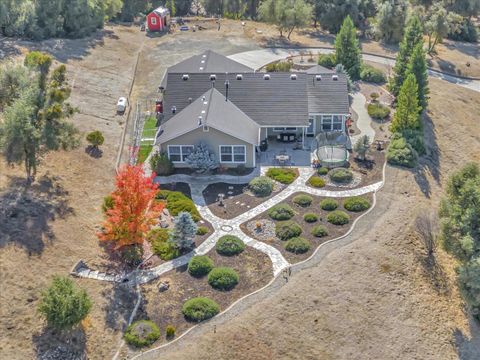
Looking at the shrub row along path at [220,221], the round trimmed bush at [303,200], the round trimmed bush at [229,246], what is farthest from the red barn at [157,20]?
the round trimmed bush at [229,246]

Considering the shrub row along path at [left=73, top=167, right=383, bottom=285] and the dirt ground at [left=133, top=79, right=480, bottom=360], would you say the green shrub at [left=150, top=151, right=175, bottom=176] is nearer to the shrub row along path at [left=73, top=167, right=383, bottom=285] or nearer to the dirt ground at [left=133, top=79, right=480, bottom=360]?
the shrub row along path at [left=73, top=167, right=383, bottom=285]

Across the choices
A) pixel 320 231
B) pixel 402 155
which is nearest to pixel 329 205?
pixel 320 231

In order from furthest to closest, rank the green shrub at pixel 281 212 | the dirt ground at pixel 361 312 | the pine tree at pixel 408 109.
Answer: the pine tree at pixel 408 109
the green shrub at pixel 281 212
the dirt ground at pixel 361 312

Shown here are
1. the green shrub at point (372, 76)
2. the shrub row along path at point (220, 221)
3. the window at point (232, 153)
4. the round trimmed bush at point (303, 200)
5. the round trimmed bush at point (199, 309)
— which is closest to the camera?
the round trimmed bush at point (199, 309)

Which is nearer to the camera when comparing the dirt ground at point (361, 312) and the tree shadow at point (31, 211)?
the dirt ground at point (361, 312)

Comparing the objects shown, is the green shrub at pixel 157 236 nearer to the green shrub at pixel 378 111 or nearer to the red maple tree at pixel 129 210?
the red maple tree at pixel 129 210

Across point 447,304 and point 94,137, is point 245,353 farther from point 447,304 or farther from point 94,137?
point 94,137

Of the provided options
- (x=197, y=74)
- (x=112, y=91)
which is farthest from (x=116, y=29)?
(x=197, y=74)

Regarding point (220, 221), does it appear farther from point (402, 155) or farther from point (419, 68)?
point (419, 68)

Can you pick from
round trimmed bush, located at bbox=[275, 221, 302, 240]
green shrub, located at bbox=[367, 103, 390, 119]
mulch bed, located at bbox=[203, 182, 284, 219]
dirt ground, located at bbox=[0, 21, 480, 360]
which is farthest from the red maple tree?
green shrub, located at bbox=[367, 103, 390, 119]
